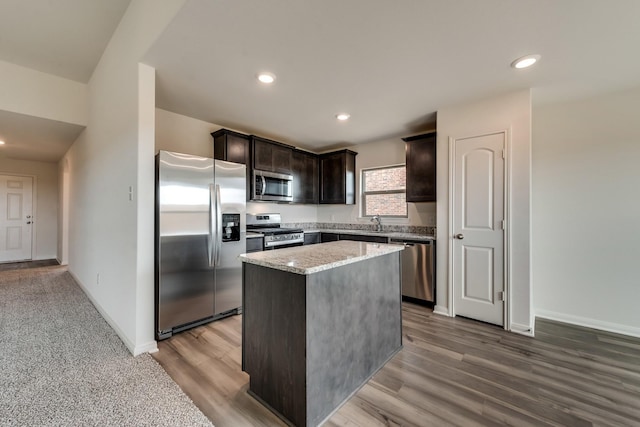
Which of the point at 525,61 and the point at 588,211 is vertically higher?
the point at 525,61

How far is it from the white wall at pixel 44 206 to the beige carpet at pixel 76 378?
161 inches

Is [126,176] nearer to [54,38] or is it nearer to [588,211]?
[54,38]

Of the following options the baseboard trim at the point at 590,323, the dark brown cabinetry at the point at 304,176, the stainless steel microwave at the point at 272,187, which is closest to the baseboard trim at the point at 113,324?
the stainless steel microwave at the point at 272,187

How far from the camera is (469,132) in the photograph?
307cm

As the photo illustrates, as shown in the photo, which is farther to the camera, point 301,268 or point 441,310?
point 441,310

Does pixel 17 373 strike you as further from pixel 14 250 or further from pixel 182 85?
pixel 14 250

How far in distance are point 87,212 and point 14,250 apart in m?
4.20

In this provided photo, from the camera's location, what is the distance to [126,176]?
8.04ft

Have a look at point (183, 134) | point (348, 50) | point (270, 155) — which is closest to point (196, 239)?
point (183, 134)

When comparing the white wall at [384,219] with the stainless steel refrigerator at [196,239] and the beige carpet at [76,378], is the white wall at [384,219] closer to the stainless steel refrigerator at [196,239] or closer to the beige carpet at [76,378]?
the stainless steel refrigerator at [196,239]

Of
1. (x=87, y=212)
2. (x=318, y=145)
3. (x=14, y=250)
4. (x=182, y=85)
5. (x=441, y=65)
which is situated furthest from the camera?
(x=14, y=250)

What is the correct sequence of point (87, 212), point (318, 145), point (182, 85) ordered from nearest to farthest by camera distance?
point (182, 85) < point (87, 212) < point (318, 145)

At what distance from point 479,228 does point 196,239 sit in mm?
3067

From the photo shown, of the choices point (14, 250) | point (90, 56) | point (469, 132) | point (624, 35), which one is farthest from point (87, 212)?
point (624, 35)
